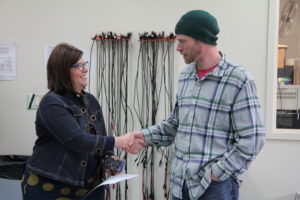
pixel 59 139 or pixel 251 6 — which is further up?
pixel 251 6

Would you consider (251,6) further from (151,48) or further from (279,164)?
(279,164)

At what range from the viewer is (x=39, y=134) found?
1.50m

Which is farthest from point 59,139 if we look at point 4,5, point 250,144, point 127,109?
point 4,5

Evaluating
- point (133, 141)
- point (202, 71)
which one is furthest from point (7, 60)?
point (202, 71)

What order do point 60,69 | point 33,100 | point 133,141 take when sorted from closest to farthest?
point 60,69 → point 133,141 → point 33,100

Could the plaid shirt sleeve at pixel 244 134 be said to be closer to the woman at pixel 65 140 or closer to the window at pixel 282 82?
the woman at pixel 65 140

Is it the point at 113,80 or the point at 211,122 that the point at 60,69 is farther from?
the point at 113,80

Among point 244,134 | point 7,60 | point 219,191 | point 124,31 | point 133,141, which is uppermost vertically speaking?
point 124,31

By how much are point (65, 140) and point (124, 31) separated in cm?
142

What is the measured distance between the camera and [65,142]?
141cm

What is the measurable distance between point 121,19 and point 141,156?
1186mm

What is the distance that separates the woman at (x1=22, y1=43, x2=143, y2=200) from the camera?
142 cm

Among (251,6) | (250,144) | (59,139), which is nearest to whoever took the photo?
(250,144)

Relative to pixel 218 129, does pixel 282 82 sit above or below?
above
